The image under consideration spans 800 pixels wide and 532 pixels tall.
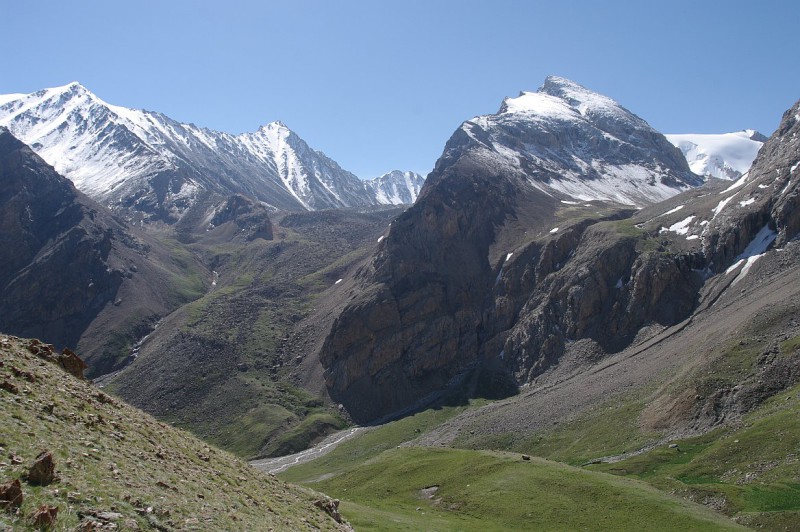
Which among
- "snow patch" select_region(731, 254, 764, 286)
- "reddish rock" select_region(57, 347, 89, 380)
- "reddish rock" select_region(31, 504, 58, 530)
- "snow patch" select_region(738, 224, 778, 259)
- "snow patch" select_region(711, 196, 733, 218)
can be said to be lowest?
"snow patch" select_region(731, 254, 764, 286)

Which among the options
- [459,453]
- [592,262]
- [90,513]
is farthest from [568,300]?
[90,513]

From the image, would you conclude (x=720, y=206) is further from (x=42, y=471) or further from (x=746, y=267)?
(x=42, y=471)

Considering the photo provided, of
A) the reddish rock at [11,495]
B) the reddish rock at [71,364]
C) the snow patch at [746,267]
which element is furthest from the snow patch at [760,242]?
the reddish rock at [11,495]

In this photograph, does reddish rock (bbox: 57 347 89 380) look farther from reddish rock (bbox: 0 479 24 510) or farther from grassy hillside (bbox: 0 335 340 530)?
reddish rock (bbox: 0 479 24 510)

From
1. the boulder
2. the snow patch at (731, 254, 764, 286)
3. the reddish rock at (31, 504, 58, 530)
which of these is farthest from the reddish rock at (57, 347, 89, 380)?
the snow patch at (731, 254, 764, 286)

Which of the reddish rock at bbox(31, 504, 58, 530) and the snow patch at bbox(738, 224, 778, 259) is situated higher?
the reddish rock at bbox(31, 504, 58, 530)

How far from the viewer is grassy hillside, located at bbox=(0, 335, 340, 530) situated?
19.9m

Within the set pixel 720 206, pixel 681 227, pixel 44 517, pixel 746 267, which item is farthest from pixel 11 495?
pixel 681 227

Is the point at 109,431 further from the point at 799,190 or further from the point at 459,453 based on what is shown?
the point at 799,190

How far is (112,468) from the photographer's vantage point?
23.8 metres

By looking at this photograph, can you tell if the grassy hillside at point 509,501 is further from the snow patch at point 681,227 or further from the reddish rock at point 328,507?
the snow patch at point 681,227

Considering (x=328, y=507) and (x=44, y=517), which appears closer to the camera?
(x=44, y=517)

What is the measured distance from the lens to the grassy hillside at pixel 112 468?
1992 centimetres

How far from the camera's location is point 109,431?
92.1ft
